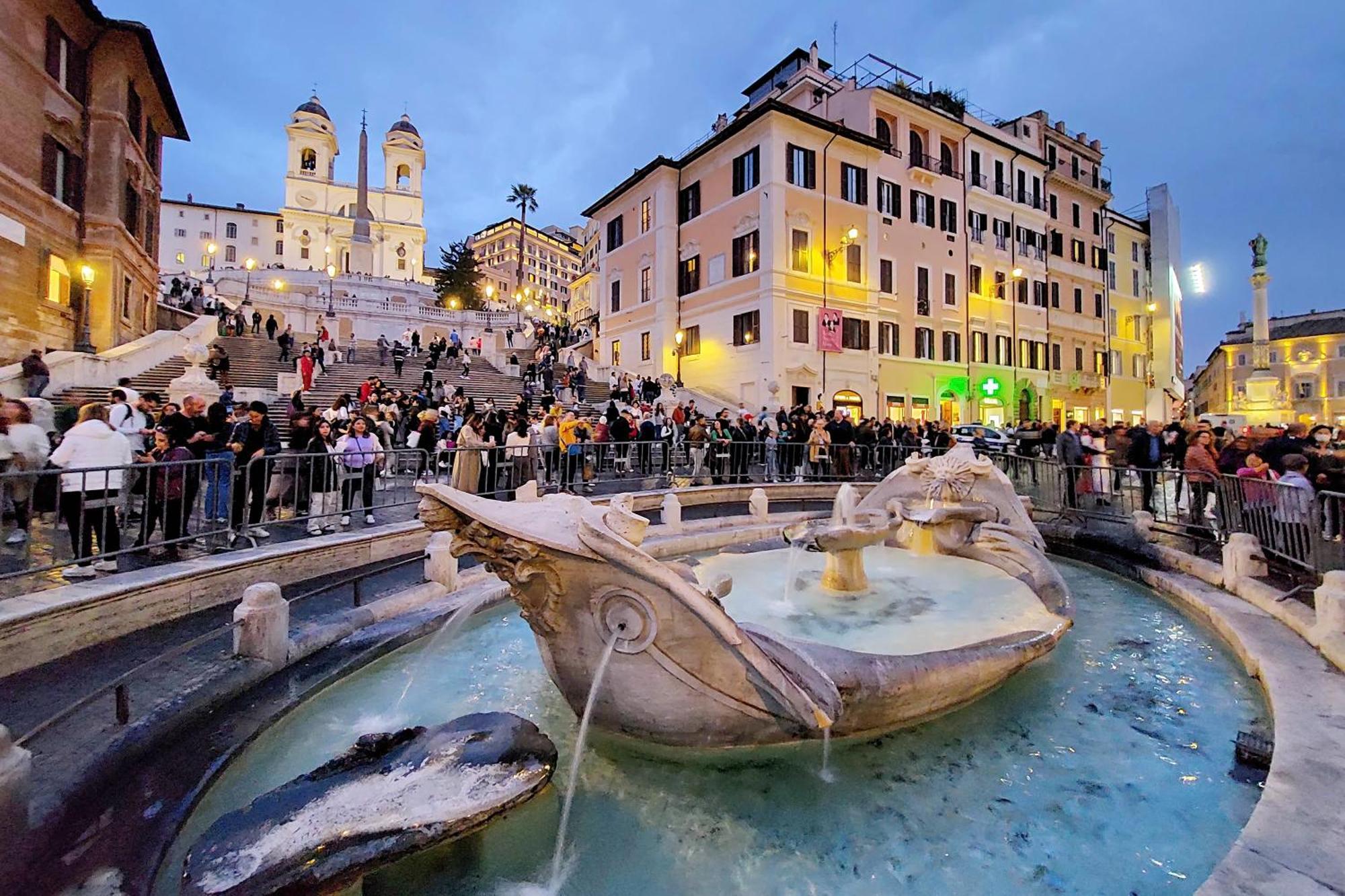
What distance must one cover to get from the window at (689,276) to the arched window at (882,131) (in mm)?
10654

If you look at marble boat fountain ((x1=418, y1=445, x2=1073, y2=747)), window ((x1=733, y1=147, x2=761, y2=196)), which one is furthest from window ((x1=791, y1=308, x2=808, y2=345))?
marble boat fountain ((x1=418, y1=445, x2=1073, y2=747))

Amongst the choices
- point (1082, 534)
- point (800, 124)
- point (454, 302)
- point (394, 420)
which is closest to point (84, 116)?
point (394, 420)

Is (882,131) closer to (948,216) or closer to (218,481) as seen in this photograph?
(948,216)

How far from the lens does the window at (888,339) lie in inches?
1234

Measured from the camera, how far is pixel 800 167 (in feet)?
94.0

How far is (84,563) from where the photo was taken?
588 centimetres

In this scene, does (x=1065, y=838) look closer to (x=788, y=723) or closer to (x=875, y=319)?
(x=788, y=723)

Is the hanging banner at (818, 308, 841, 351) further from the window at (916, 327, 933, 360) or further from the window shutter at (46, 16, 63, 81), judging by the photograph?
the window shutter at (46, 16, 63, 81)

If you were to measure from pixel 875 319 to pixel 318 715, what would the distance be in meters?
30.4

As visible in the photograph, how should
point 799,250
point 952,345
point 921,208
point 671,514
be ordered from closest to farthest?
point 671,514 → point 799,250 → point 921,208 → point 952,345

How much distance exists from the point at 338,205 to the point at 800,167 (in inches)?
3006

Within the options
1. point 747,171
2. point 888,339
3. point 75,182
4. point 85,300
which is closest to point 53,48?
point 75,182

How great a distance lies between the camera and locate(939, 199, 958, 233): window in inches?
1332

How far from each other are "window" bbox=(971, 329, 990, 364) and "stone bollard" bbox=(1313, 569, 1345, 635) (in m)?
33.0
